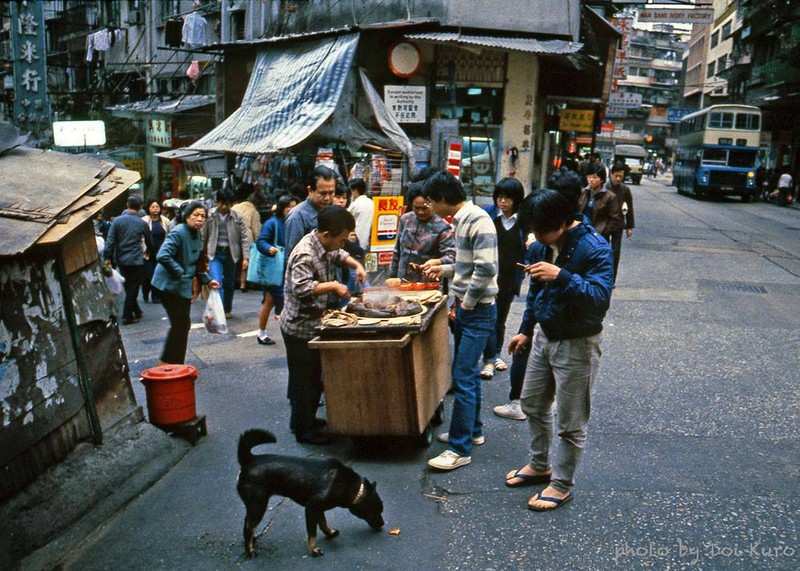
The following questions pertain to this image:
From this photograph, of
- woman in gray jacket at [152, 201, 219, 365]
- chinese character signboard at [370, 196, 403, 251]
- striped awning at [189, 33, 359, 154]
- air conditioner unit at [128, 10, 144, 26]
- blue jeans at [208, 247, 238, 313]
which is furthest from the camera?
air conditioner unit at [128, 10, 144, 26]

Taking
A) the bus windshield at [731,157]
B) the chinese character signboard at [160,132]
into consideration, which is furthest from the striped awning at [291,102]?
the bus windshield at [731,157]

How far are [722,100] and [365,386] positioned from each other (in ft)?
206

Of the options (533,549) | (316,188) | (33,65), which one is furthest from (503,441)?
(33,65)

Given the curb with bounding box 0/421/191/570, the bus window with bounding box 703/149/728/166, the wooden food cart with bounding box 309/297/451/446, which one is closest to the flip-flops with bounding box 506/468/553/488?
the wooden food cart with bounding box 309/297/451/446

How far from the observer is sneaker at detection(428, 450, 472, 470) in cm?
476

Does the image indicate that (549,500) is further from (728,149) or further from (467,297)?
(728,149)

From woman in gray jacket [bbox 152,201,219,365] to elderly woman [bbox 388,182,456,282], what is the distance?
1833 millimetres

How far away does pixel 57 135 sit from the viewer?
15578 mm

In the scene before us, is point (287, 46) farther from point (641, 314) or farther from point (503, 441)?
point (503, 441)

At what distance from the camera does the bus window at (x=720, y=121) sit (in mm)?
31422

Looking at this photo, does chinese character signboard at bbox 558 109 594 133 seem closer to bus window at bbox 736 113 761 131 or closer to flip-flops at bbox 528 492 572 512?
bus window at bbox 736 113 761 131

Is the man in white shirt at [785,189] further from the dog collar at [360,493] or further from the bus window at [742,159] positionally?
the dog collar at [360,493]

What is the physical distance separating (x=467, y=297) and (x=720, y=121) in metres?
31.0

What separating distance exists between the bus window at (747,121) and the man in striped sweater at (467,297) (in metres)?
30.8
